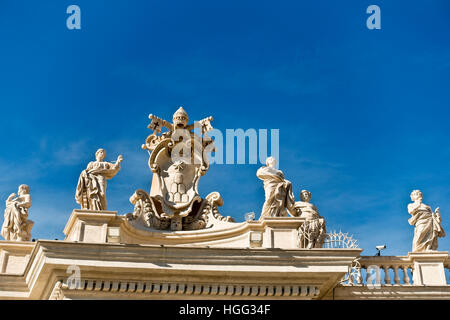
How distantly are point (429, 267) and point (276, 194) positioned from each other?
4.14m

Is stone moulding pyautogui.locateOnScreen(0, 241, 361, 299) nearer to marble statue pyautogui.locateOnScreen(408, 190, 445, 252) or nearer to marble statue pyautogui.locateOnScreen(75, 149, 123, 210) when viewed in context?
marble statue pyautogui.locateOnScreen(75, 149, 123, 210)

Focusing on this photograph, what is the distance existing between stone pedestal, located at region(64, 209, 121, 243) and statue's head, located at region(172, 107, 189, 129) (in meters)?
3.60

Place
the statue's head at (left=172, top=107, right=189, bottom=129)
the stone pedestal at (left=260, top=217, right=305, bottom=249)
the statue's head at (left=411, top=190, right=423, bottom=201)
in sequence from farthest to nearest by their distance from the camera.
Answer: the statue's head at (left=172, top=107, right=189, bottom=129)
the statue's head at (left=411, top=190, right=423, bottom=201)
the stone pedestal at (left=260, top=217, right=305, bottom=249)

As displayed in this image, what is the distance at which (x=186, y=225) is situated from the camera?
19188 mm

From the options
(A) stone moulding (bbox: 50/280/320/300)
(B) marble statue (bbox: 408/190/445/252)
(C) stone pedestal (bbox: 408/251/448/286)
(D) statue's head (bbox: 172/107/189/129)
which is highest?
(D) statue's head (bbox: 172/107/189/129)

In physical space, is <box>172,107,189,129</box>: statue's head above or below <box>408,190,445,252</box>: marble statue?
above

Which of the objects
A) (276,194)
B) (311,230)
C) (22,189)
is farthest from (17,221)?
(311,230)

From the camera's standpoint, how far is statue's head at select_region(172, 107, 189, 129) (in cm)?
2027

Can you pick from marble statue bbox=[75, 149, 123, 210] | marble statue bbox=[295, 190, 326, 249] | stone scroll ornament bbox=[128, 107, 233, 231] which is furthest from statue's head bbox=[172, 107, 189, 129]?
marble statue bbox=[295, 190, 326, 249]

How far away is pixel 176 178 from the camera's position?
19.8 m

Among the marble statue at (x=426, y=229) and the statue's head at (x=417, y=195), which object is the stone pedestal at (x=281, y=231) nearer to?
the marble statue at (x=426, y=229)

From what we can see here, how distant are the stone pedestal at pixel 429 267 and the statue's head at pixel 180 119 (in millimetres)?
6613

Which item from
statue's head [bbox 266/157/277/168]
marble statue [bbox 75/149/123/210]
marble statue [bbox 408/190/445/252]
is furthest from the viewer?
statue's head [bbox 266/157/277/168]

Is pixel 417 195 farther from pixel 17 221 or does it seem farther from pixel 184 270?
pixel 17 221
